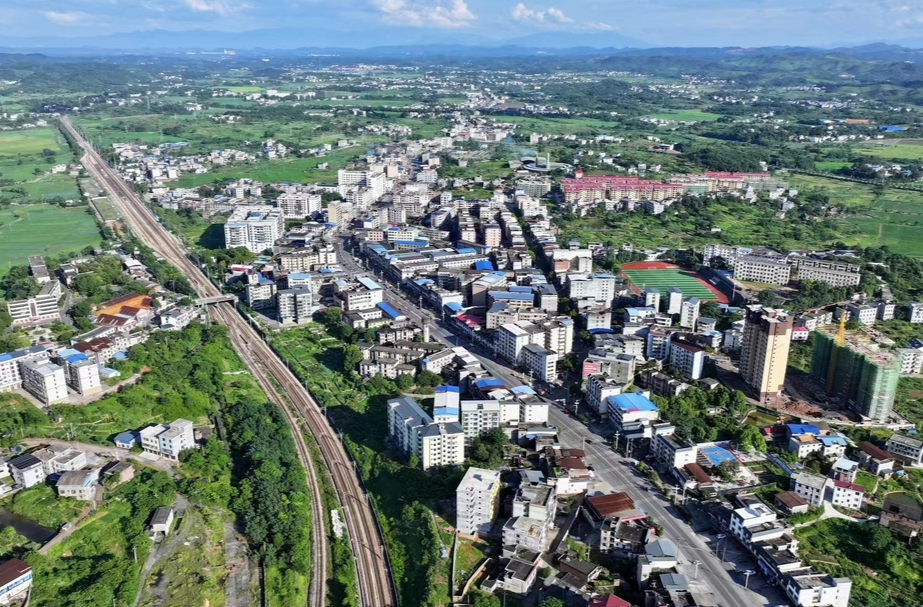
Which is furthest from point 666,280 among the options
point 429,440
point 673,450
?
point 429,440

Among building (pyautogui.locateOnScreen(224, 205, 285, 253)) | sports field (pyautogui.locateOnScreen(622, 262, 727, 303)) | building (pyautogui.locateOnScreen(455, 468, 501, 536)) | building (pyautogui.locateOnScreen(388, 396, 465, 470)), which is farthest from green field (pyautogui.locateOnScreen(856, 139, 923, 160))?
building (pyautogui.locateOnScreen(455, 468, 501, 536))

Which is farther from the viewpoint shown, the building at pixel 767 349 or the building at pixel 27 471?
the building at pixel 767 349

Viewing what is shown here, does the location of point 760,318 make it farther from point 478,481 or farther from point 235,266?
point 235,266

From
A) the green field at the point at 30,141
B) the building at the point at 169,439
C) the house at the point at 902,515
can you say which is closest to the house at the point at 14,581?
the building at the point at 169,439

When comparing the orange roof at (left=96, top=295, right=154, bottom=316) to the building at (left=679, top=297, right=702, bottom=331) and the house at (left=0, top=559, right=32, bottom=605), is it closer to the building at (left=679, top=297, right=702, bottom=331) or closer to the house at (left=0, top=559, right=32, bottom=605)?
the house at (left=0, top=559, right=32, bottom=605)

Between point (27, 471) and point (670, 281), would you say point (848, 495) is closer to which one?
point (670, 281)

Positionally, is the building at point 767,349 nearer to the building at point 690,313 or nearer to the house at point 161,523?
the building at point 690,313
